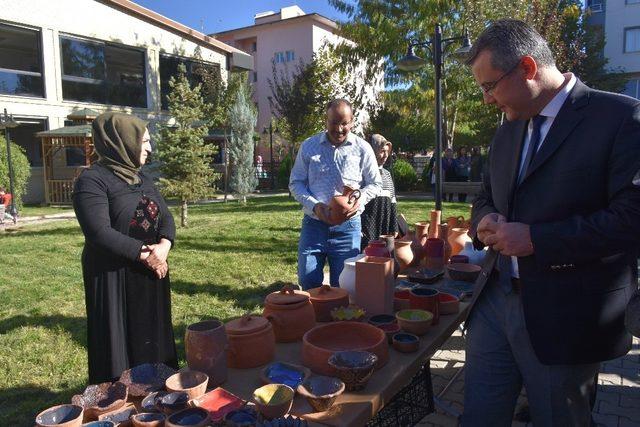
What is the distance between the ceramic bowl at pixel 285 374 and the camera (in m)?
1.49

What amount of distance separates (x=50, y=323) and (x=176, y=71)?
49.6ft

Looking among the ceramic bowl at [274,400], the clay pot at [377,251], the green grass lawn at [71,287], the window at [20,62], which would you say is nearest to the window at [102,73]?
the window at [20,62]

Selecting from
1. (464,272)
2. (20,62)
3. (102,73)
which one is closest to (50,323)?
(464,272)

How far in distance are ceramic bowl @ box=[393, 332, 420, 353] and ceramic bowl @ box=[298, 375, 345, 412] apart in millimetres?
407

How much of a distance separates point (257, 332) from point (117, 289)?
0.96m

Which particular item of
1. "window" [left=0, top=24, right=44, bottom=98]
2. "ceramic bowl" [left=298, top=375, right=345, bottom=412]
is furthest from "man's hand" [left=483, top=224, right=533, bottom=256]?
"window" [left=0, top=24, right=44, bottom=98]

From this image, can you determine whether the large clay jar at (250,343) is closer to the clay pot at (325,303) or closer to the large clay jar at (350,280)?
the clay pot at (325,303)

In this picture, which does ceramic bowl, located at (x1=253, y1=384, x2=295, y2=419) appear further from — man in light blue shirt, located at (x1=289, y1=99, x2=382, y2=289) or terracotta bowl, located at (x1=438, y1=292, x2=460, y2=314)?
man in light blue shirt, located at (x1=289, y1=99, x2=382, y2=289)

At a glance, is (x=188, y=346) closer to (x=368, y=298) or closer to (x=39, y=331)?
(x=368, y=298)

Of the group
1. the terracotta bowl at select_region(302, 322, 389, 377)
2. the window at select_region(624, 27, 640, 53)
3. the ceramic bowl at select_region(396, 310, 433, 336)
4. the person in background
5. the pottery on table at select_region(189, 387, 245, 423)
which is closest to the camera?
the pottery on table at select_region(189, 387, 245, 423)

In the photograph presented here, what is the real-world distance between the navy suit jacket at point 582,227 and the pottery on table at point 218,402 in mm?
917

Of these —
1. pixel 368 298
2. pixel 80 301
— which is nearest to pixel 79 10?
pixel 80 301

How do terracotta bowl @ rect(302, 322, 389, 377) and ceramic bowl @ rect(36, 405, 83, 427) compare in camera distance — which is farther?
terracotta bowl @ rect(302, 322, 389, 377)

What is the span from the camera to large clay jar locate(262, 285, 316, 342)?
1811 millimetres
